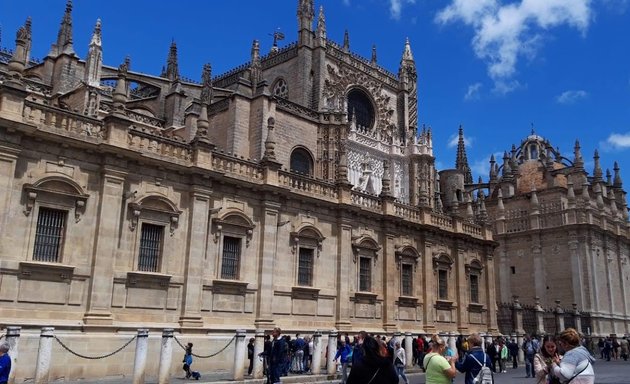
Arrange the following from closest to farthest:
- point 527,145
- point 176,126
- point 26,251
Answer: point 26,251 < point 176,126 < point 527,145

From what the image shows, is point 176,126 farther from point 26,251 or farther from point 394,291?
point 26,251

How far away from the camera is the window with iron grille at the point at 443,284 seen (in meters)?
28.1

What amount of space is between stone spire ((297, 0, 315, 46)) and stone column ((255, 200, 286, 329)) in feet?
81.8

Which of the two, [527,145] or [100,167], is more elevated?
[527,145]

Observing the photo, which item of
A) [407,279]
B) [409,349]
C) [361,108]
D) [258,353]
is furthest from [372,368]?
[361,108]

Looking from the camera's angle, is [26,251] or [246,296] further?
[246,296]

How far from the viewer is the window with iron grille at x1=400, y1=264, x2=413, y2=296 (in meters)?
26.0

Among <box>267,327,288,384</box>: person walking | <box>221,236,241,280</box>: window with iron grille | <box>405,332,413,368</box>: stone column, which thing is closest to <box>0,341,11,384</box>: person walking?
<box>267,327,288,384</box>: person walking

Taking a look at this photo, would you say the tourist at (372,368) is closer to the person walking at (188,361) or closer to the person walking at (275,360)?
the person walking at (275,360)

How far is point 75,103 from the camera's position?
78.6 feet

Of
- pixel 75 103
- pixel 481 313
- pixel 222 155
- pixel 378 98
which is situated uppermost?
pixel 378 98

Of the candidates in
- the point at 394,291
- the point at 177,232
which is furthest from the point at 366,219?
the point at 177,232

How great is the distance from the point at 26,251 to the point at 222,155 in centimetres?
696

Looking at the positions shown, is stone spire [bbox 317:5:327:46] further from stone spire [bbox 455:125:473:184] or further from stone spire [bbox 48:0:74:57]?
stone spire [bbox 455:125:473:184]
